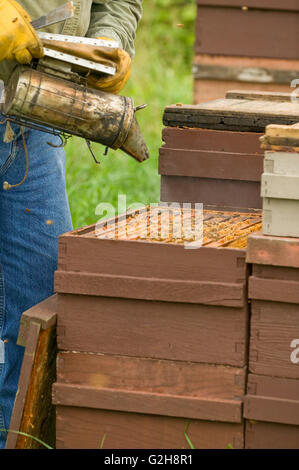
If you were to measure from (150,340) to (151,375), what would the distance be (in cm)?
12

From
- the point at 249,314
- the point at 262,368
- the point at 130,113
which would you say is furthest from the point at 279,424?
the point at 130,113

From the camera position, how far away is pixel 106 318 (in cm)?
279

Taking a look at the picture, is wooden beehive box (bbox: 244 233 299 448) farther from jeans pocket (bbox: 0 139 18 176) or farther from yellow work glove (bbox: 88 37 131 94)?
jeans pocket (bbox: 0 139 18 176)

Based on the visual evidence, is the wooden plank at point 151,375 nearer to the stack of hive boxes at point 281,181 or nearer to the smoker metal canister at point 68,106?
the stack of hive boxes at point 281,181

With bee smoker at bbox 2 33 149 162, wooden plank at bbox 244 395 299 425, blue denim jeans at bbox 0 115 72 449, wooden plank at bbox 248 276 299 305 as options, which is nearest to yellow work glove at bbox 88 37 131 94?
bee smoker at bbox 2 33 149 162

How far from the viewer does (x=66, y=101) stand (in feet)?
9.43

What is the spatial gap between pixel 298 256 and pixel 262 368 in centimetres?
40

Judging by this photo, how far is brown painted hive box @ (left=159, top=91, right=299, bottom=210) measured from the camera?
355 cm

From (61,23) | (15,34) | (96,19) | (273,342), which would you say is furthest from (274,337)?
(96,19)

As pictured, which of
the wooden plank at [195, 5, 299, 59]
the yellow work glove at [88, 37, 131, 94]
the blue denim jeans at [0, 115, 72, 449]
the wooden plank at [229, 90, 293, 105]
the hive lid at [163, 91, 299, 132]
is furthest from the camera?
the wooden plank at [195, 5, 299, 59]

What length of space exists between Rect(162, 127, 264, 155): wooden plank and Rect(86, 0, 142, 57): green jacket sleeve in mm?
393

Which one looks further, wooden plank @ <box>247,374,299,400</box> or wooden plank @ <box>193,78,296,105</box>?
wooden plank @ <box>193,78,296,105</box>

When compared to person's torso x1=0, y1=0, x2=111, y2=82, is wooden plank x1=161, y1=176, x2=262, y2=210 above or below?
below
